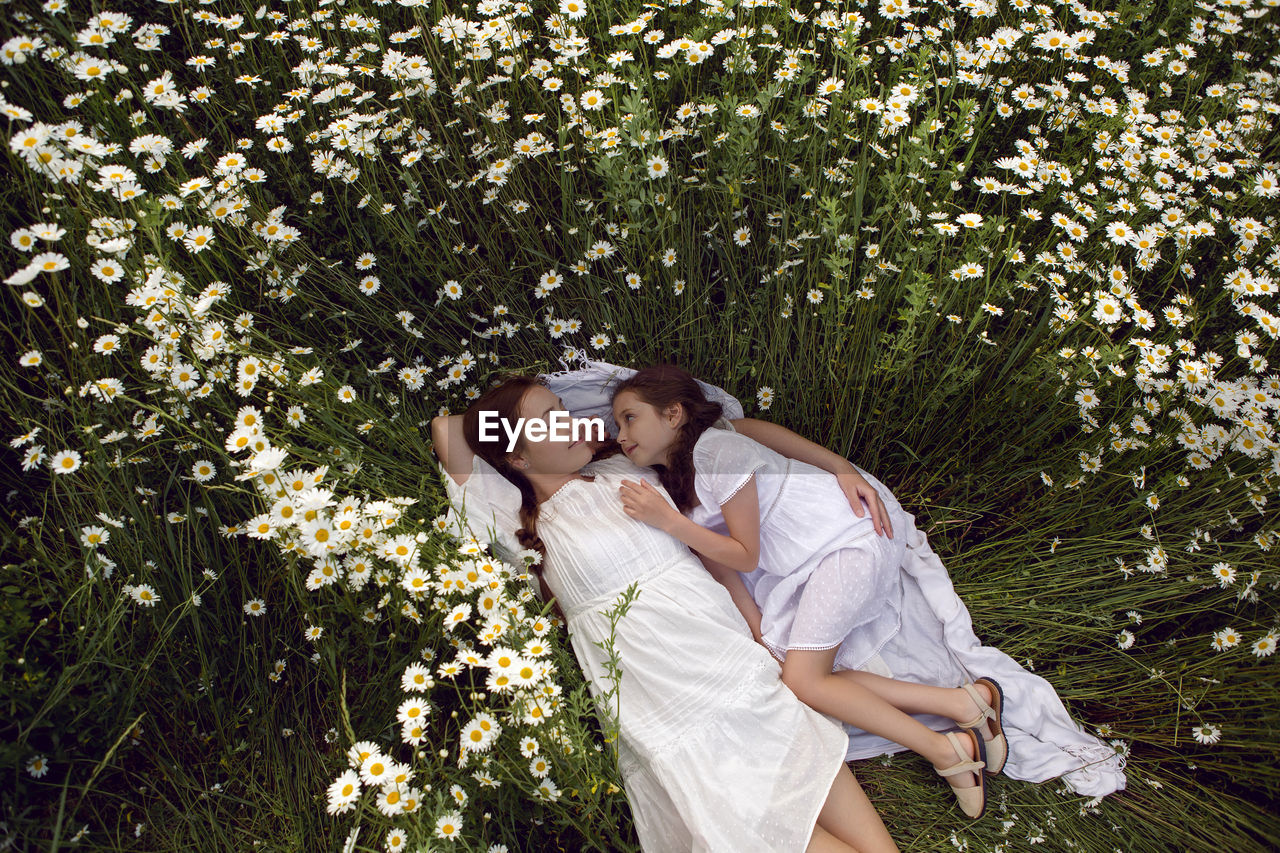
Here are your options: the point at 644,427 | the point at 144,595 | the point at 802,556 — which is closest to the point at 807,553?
the point at 802,556

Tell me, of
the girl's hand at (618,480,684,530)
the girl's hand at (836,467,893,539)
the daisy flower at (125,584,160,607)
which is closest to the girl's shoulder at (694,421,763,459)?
the girl's hand at (618,480,684,530)

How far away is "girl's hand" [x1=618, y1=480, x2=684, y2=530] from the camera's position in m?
2.33

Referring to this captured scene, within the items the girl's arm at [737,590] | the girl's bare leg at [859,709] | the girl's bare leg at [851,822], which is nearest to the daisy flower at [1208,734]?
the girl's bare leg at [859,709]

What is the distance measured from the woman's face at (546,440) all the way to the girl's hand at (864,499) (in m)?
0.88

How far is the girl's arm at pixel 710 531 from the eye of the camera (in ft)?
7.67

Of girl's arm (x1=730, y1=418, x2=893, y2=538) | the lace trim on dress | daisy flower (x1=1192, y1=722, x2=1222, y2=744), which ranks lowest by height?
daisy flower (x1=1192, y1=722, x2=1222, y2=744)

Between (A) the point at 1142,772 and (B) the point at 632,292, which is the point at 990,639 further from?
(B) the point at 632,292

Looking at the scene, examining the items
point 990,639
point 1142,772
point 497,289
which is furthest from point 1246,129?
point 497,289

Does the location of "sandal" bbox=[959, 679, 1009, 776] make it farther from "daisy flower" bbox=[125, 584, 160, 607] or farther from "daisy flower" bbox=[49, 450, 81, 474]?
"daisy flower" bbox=[49, 450, 81, 474]

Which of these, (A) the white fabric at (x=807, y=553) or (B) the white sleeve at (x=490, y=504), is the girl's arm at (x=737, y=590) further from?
(B) the white sleeve at (x=490, y=504)

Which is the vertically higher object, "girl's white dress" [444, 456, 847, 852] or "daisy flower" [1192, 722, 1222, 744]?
"girl's white dress" [444, 456, 847, 852]

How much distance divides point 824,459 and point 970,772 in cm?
106

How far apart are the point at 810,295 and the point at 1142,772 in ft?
5.93

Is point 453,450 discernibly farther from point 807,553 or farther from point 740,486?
point 807,553
